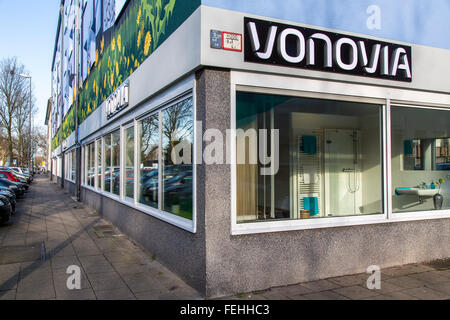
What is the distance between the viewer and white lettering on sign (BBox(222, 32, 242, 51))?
4652mm

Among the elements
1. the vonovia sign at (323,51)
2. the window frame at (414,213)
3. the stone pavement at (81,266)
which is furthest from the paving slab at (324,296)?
the vonovia sign at (323,51)

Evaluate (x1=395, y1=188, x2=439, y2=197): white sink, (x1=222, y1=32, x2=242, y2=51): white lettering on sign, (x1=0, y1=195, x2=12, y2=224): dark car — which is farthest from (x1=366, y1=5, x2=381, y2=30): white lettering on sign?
(x1=0, y1=195, x2=12, y2=224): dark car

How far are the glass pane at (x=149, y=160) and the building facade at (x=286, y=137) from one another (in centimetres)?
5

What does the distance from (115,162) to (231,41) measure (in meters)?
6.68

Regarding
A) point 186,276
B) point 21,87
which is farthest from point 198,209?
point 21,87

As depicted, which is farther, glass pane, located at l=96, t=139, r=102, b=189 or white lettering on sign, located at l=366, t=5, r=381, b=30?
glass pane, located at l=96, t=139, r=102, b=189

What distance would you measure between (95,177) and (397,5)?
11424 millimetres

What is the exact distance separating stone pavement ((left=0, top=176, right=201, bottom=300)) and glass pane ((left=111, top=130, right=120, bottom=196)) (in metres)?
1.15

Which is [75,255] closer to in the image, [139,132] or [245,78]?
[139,132]

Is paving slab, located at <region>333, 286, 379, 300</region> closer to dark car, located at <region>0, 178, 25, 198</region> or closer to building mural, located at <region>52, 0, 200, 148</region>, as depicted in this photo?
building mural, located at <region>52, 0, 200, 148</region>

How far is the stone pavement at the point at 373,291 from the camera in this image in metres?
4.59

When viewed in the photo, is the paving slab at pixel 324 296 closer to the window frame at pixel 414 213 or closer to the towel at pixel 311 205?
the towel at pixel 311 205

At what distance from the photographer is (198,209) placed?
4.78 meters
